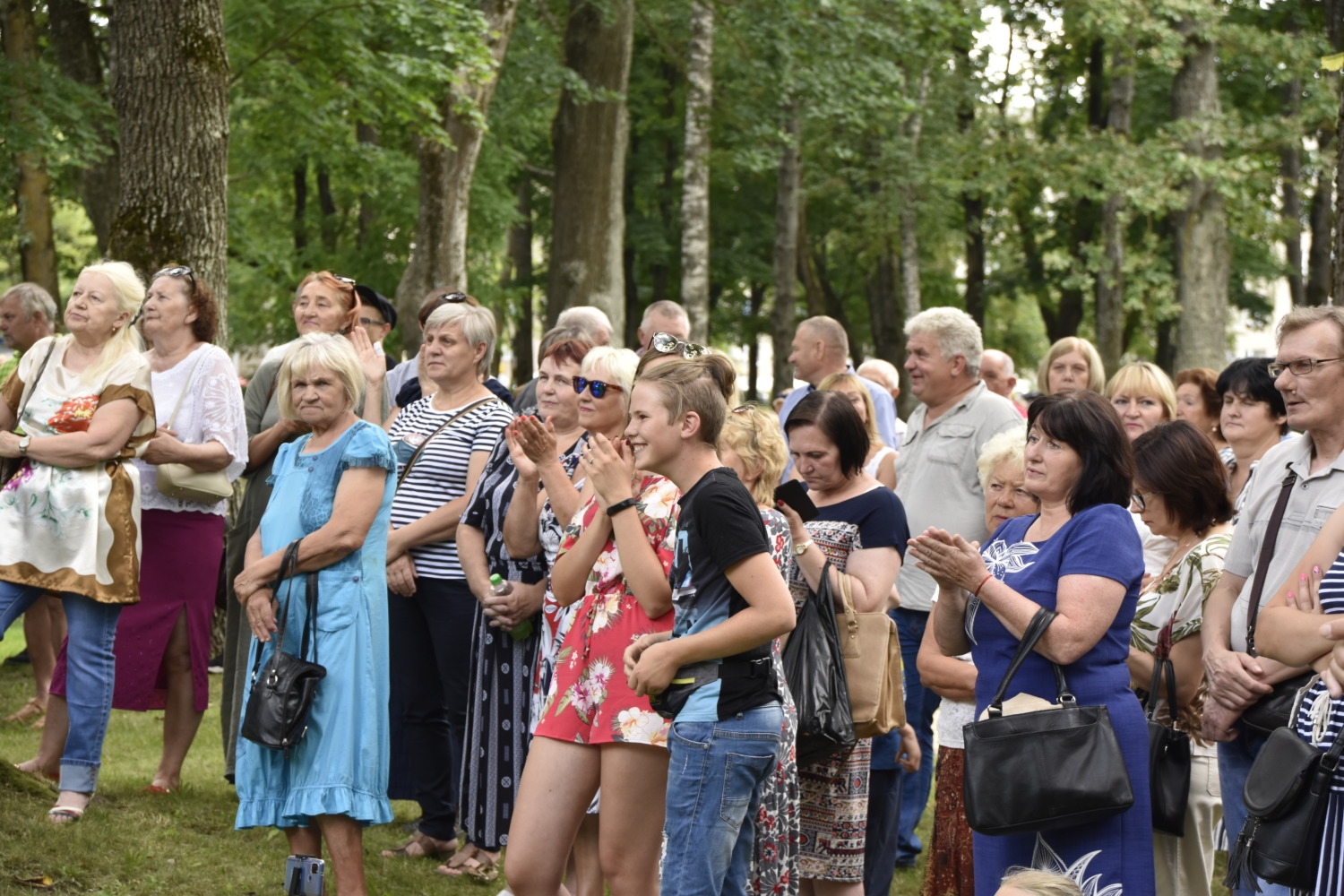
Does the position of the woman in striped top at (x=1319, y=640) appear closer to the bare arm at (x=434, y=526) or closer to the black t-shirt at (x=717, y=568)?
the black t-shirt at (x=717, y=568)

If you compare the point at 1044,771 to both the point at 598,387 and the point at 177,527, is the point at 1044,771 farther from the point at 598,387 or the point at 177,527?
the point at 177,527

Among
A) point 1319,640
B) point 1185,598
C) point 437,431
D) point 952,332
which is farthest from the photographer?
point 952,332

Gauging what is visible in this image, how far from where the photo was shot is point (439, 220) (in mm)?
15008

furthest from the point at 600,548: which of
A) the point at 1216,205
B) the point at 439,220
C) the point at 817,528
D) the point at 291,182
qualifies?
the point at 291,182

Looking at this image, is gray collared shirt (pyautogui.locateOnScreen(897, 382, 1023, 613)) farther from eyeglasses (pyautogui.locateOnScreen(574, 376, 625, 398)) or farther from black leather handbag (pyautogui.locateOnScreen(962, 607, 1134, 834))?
black leather handbag (pyautogui.locateOnScreen(962, 607, 1134, 834))

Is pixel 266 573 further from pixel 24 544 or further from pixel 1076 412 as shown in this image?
pixel 1076 412

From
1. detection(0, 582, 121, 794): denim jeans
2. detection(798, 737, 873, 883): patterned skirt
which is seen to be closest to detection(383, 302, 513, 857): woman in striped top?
detection(0, 582, 121, 794): denim jeans

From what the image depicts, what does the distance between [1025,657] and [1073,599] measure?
197 millimetres

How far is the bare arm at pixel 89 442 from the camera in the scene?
5.64 m

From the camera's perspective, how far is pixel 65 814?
5660 millimetres

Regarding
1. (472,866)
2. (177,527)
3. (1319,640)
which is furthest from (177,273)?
(1319,640)

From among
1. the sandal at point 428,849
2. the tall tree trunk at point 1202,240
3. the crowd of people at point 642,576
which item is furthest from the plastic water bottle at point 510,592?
the tall tree trunk at point 1202,240

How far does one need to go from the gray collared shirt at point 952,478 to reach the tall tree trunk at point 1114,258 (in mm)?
15561

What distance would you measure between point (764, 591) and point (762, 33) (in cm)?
1540
